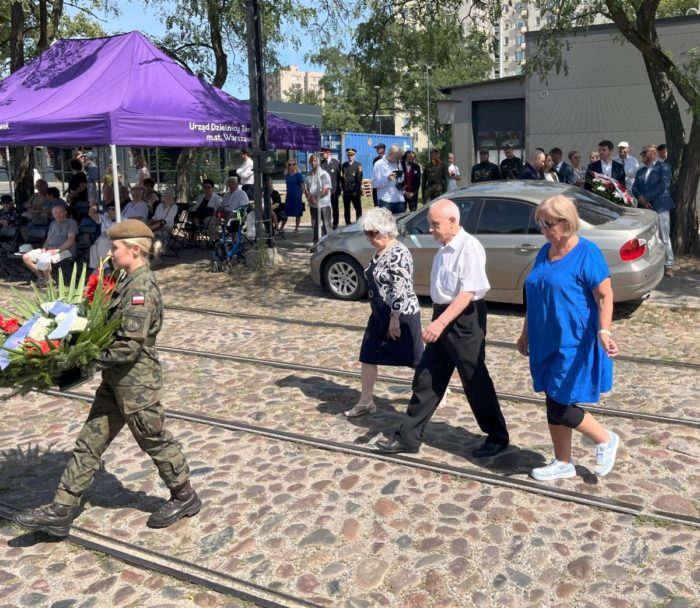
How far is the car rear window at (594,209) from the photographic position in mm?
9383

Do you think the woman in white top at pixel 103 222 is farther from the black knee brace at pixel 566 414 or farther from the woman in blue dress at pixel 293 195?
the black knee brace at pixel 566 414

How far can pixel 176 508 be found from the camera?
4684 millimetres

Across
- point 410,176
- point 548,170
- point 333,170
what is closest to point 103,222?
point 333,170

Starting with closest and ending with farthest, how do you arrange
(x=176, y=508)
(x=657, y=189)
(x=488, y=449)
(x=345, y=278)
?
(x=176, y=508)
(x=488, y=449)
(x=345, y=278)
(x=657, y=189)

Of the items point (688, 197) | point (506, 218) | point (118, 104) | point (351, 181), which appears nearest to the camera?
point (506, 218)

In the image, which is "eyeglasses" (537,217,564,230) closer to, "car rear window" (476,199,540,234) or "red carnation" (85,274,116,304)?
"red carnation" (85,274,116,304)

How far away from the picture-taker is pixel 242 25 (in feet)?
60.9

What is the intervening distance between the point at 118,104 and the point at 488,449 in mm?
8826

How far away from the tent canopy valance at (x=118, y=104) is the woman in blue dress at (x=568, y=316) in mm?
8690

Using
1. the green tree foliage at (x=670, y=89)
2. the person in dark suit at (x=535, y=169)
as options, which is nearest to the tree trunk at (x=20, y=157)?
the person in dark suit at (x=535, y=169)

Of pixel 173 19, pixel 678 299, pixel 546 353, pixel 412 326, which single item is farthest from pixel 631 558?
pixel 173 19

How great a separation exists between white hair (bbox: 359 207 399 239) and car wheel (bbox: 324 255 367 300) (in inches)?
197

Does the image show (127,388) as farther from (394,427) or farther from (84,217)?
(84,217)

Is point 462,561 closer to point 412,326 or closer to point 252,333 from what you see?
point 412,326
